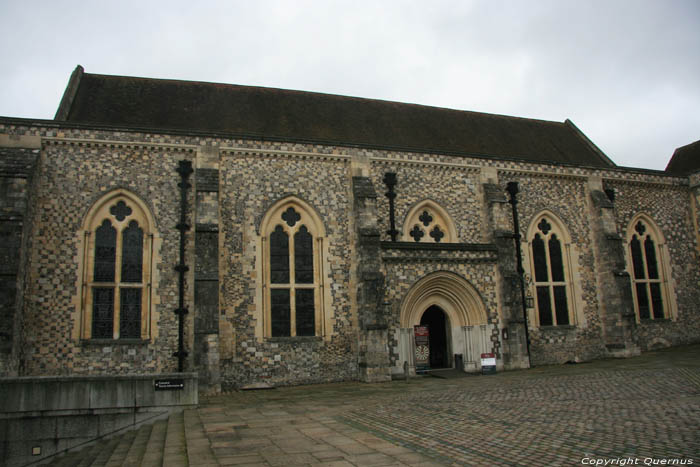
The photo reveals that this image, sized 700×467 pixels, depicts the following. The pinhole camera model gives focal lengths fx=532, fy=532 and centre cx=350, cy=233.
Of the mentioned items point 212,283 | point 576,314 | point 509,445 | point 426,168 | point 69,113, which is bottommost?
point 509,445

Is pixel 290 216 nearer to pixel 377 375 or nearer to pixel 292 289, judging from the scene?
pixel 292 289

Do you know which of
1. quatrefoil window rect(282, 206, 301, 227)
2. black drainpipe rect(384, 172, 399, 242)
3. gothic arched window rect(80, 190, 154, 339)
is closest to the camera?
gothic arched window rect(80, 190, 154, 339)

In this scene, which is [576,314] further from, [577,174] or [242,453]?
[242,453]

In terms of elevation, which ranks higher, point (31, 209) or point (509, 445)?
point (31, 209)

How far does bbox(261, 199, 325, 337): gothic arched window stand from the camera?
1877 cm

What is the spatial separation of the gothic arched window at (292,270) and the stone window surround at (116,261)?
3.71 meters

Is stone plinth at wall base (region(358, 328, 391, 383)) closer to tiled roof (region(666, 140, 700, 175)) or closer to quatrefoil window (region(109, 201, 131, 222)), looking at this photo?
quatrefoil window (region(109, 201, 131, 222))

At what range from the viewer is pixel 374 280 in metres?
18.5

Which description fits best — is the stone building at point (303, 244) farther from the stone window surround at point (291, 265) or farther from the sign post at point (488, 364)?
the sign post at point (488, 364)

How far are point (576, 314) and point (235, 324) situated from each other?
14.3 meters

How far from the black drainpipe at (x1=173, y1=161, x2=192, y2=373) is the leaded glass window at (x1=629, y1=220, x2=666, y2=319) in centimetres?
1962

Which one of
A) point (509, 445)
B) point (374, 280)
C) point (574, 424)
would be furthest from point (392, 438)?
point (374, 280)

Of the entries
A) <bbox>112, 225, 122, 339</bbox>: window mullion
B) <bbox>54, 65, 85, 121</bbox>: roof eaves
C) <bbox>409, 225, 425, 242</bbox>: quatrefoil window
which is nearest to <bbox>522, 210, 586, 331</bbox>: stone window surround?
<bbox>409, 225, 425, 242</bbox>: quatrefoil window

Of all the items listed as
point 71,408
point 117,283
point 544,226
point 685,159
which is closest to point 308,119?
point 117,283
